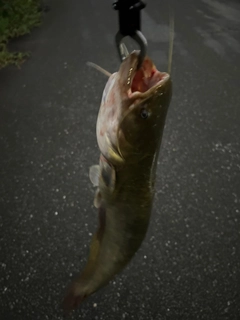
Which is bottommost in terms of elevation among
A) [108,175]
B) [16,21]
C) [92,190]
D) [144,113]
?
[92,190]

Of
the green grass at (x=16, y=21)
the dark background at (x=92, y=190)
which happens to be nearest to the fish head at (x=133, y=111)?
the dark background at (x=92, y=190)

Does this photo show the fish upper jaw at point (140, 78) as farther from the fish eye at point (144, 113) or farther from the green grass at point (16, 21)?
the green grass at point (16, 21)

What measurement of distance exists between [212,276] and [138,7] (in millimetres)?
1191

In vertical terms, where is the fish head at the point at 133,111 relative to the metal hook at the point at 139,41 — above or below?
below

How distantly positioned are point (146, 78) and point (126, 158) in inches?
5.6

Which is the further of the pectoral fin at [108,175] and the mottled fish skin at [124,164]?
the pectoral fin at [108,175]

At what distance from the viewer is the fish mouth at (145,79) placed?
576mm

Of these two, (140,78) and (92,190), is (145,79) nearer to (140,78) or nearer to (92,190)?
(140,78)

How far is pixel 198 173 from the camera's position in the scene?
Result: 72.5 inches

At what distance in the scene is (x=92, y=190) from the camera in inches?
69.5

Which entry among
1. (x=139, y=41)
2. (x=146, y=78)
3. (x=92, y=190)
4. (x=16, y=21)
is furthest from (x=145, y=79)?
(x=16, y=21)

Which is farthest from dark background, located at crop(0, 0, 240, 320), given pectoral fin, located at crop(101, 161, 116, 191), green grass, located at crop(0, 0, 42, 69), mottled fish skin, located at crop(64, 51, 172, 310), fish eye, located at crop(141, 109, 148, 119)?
fish eye, located at crop(141, 109, 148, 119)

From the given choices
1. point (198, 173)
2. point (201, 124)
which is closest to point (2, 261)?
point (198, 173)

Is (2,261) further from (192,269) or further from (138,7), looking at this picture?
(138,7)
